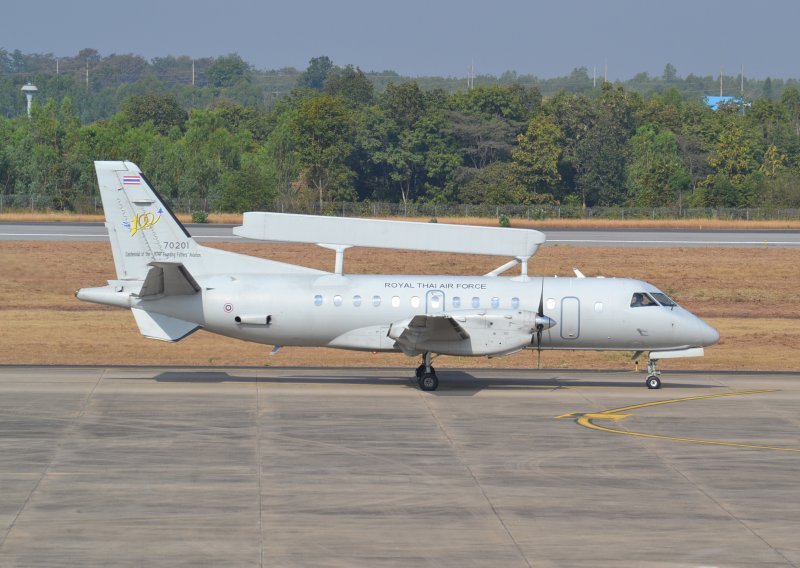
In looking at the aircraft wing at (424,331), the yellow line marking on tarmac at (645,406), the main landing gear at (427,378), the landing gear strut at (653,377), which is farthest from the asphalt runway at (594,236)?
the yellow line marking on tarmac at (645,406)

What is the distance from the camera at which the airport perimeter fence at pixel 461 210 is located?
91812 mm

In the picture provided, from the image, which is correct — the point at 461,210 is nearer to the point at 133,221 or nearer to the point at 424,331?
the point at 133,221

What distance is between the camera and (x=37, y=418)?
1005 inches

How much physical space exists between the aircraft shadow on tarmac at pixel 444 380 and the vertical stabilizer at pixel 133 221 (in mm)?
3446

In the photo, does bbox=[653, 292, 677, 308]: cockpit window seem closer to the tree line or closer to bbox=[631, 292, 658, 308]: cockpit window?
bbox=[631, 292, 658, 308]: cockpit window

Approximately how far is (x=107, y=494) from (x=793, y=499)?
12.2 meters

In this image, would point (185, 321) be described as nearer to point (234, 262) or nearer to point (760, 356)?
point (234, 262)

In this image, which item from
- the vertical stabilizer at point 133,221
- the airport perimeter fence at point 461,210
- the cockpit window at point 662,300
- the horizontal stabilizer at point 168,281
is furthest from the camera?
the airport perimeter fence at point 461,210

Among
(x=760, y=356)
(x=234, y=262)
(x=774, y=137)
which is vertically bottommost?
(x=760, y=356)

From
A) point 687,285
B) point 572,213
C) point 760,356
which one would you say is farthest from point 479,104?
point 760,356

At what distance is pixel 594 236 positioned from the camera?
7356 centimetres

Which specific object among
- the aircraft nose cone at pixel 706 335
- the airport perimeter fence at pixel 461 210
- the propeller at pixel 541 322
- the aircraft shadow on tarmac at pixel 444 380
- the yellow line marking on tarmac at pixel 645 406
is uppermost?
the airport perimeter fence at pixel 461 210

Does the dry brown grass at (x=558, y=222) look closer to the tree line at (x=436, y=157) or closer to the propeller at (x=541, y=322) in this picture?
the tree line at (x=436, y=157)

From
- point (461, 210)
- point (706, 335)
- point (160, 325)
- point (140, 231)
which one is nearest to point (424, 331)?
point (160, 325)
